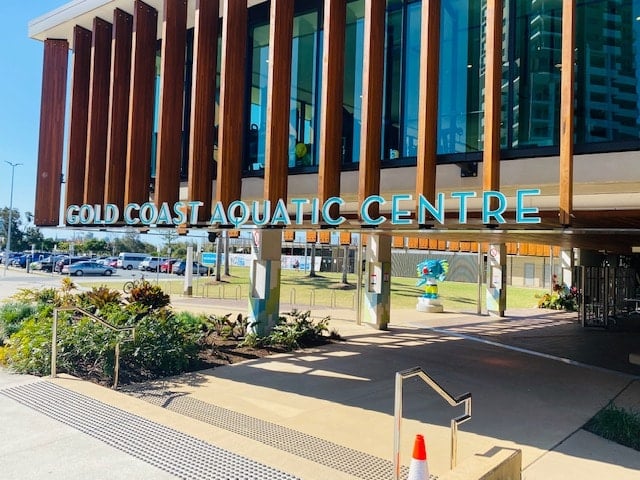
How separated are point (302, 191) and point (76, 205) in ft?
19.6

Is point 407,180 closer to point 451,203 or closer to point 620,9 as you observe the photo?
point 451,203

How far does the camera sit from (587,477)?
Answer: 556 centimetres

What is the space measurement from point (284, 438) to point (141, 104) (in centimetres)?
893

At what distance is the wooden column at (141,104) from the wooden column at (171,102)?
0.86 meters

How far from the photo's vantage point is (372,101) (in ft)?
28.8

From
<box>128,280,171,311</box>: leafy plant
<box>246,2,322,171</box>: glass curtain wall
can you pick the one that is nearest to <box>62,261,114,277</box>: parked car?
<box>128,280,171,311</box>: leafy plant

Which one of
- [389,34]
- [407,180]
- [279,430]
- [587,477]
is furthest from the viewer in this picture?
[389,34]

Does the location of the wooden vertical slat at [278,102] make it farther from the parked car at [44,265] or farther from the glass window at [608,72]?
the parked car at [44,265]

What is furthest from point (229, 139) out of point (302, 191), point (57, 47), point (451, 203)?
point (57, 47)

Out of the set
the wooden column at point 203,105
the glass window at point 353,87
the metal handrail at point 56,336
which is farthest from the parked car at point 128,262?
the metal handrail at point 56,336

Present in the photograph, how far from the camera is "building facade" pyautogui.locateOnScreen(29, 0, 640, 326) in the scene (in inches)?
314

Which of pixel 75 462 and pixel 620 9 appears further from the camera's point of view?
pixel 620 9

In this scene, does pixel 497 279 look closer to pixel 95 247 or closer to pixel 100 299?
pixel 100 299

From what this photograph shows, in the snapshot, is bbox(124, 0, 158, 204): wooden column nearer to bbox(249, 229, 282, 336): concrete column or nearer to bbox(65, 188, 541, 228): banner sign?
bbox(65, 188, 541, 228): banner sign
